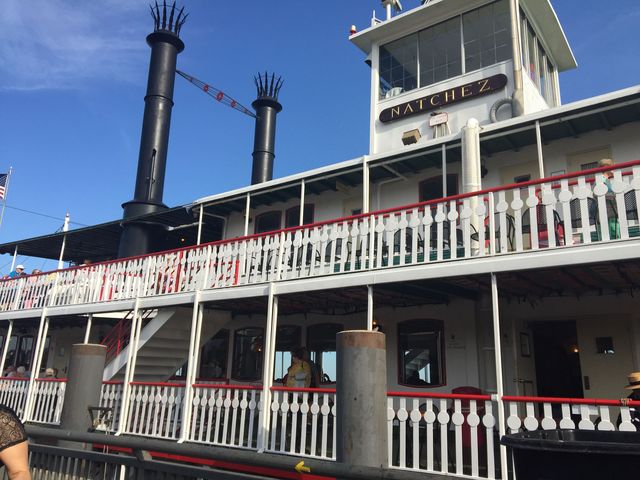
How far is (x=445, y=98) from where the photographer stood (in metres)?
13.1

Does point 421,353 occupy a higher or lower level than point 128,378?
higher

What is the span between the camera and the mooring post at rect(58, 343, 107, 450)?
867cm

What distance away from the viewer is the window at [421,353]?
35.0 ft

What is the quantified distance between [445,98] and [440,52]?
158cm

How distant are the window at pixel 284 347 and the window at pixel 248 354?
19.4 inches

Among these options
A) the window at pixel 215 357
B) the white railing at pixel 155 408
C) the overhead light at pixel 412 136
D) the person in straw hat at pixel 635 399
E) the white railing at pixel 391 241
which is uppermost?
the overhead light at pixel 412 136

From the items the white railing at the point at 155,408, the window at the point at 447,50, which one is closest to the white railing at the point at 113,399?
the white railing at the point at 155,408

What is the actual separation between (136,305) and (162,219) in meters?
6.14

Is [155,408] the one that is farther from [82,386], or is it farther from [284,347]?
[284,347]

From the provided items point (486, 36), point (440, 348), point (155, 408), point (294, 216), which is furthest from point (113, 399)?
point (486, 36)

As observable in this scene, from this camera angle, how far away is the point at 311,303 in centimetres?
1113

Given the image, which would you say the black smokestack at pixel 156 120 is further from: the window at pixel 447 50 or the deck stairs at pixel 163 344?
the window at pixel 447 50

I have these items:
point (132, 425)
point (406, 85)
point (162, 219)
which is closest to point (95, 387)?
point (132, 425)

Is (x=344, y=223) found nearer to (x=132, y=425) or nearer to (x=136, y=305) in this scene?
(x=136, y=305)
